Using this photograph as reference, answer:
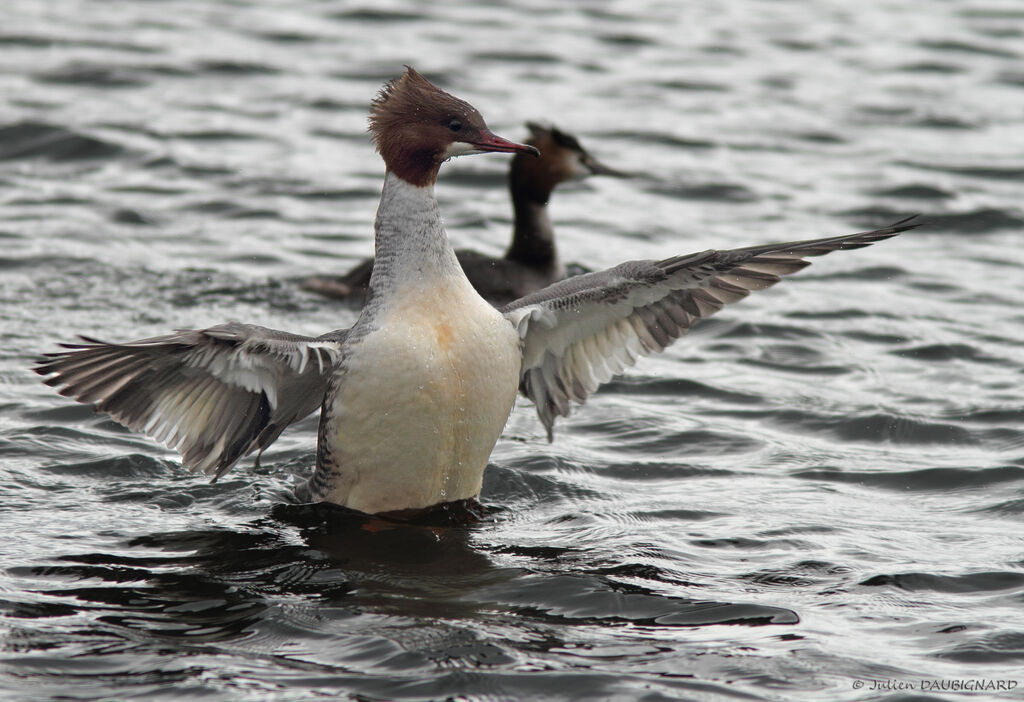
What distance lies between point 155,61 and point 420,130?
9.89 metres

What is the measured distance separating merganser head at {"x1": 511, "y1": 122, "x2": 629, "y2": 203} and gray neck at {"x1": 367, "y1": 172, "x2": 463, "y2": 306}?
4.27 m

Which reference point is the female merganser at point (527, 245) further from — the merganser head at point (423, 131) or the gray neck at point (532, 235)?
the merganser head at point (423, 131)

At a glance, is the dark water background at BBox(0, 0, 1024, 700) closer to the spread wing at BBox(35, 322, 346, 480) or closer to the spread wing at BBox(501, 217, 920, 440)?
the spread wing at BBox(35, 322, 346, 480)

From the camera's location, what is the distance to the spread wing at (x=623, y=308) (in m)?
5.91

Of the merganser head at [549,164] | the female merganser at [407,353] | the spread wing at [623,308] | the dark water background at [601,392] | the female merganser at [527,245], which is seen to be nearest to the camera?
the dark water background at [601,392]

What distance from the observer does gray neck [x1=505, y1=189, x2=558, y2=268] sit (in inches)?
394

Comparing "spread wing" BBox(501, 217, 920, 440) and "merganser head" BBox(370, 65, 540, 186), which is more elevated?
"merganser head" BBox(370, 65, 540, 186)

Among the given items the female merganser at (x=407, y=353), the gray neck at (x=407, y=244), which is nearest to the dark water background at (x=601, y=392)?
the female merganser at (x=407, y=353)
